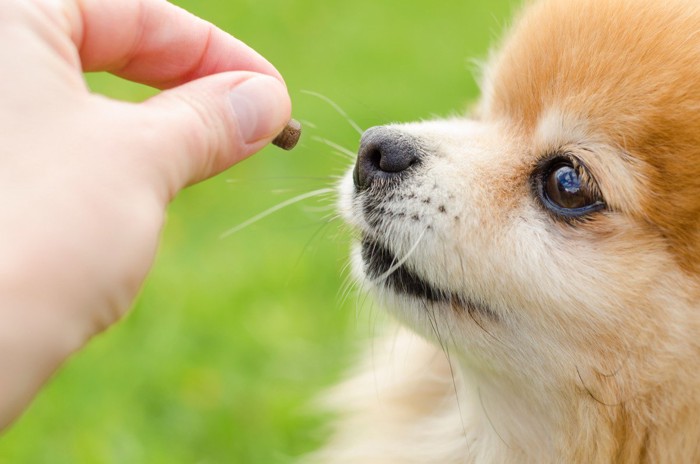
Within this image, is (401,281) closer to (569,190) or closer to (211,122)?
(569,190)

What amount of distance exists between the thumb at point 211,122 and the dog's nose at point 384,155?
1.61 feet

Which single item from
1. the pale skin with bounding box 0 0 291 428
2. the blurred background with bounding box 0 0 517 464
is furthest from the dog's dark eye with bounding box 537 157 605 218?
the pale skin with bounding box 0 0 291 428

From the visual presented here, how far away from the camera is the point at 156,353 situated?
392 centimetres

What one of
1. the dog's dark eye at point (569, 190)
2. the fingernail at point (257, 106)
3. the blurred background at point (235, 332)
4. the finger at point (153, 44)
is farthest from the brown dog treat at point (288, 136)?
the dog's dark eye at point (569, 190)

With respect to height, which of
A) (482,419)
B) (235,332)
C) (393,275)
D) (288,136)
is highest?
(288,136)

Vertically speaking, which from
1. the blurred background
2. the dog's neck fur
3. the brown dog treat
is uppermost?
the brown dog treat

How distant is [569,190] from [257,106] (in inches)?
34.8

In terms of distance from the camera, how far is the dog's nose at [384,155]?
7.43ft

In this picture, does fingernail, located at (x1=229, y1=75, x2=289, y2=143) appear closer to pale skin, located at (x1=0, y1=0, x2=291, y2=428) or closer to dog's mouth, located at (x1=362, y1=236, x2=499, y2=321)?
pale skin, located at (x1=0, y1=0, x2=291, y2=428)

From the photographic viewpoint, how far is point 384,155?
2.28 meters

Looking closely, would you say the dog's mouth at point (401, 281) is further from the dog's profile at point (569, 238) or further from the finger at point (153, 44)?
the finger at point (153, 44)

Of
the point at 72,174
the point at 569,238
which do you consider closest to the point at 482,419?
the point at 569,238

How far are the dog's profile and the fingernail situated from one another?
542 mm

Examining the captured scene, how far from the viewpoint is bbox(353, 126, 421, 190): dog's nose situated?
7.43ft
